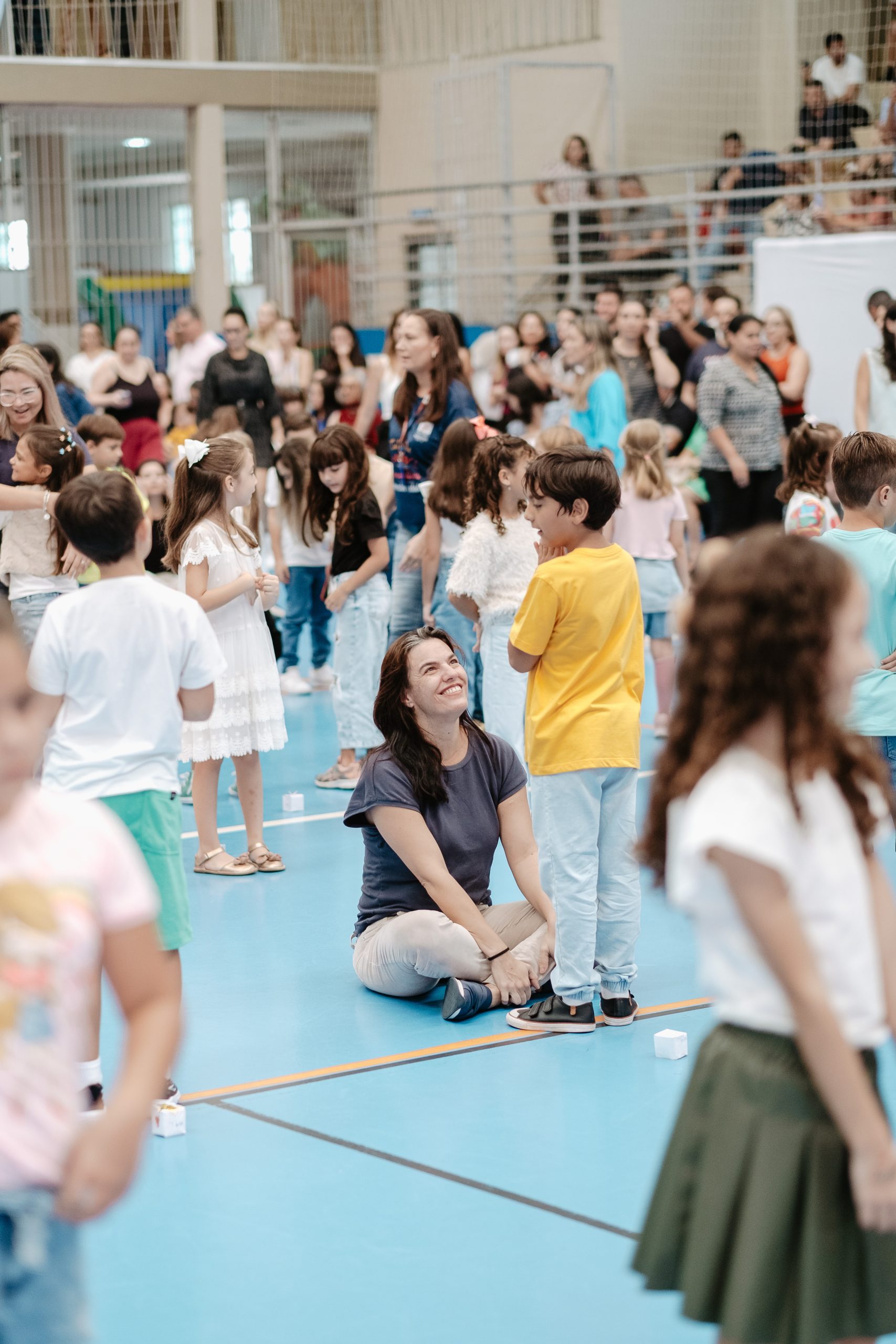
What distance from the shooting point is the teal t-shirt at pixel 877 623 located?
14.5 ft

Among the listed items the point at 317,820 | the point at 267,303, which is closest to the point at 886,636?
the point at 317,820

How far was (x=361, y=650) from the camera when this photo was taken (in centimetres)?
670

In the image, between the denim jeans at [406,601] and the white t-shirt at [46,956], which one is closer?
the white t-shirt at [46,956]

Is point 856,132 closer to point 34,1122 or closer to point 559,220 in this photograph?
point 559,220

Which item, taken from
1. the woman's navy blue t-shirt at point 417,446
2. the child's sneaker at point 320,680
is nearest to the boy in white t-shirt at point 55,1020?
the woman's navy blue t-shirt at point 417,446

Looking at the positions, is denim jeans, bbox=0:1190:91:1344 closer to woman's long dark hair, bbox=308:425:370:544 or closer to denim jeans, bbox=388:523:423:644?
woman's long dark hair, bbox=308:425:370:544

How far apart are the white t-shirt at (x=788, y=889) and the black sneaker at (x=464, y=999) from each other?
230 centimetres

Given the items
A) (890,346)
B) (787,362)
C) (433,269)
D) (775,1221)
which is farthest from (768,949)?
(433,269)

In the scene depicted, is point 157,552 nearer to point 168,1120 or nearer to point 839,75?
point 168,1120

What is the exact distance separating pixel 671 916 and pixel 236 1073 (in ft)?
5.56

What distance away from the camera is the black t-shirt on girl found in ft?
21.5

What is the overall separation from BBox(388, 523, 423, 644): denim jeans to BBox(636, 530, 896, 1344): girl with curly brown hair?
5.07 metres

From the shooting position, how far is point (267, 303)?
1466 cm

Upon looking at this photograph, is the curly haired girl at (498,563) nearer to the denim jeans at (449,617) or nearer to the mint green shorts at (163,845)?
the denim jeans at (449,617)
